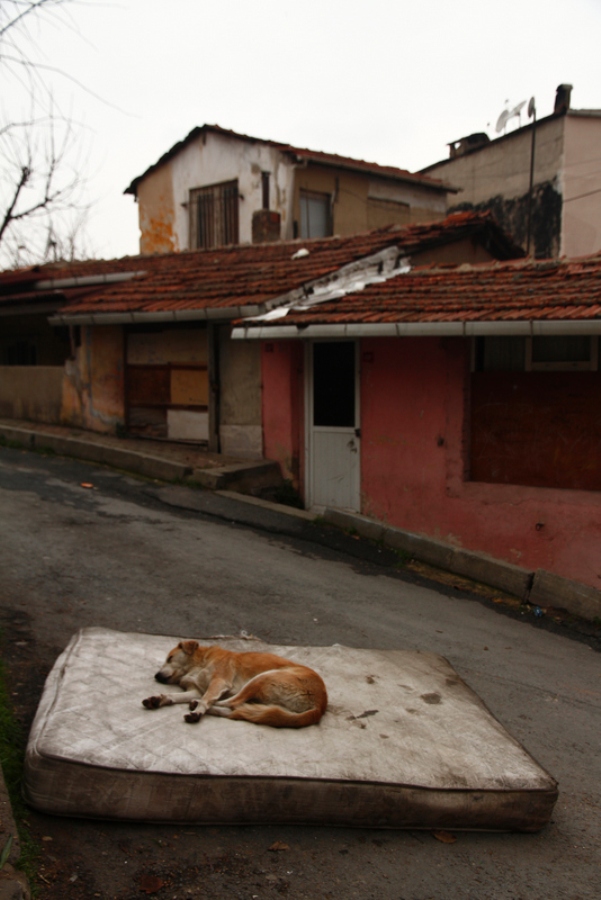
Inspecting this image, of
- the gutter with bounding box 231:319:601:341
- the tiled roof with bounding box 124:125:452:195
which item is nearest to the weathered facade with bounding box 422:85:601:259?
the tiled roof with bounding box 124:125:452:195

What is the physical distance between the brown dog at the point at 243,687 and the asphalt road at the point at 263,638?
1.80ft

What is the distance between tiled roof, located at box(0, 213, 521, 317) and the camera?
40.5ft

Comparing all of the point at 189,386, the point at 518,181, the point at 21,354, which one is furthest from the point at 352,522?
the point at 518,181

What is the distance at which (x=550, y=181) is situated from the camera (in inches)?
762

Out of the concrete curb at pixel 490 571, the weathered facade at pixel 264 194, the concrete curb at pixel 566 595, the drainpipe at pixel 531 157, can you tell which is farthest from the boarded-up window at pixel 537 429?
the drainpipe at pixel 531 157

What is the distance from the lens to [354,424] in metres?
11.1

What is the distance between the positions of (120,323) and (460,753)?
37.1 ft

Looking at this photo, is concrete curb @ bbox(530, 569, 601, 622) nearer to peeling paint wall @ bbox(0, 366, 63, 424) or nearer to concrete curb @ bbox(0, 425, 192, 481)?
concrete curb @ bbox(0, 425, 192, 481)

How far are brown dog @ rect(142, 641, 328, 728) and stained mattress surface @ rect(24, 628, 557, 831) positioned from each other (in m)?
0.05

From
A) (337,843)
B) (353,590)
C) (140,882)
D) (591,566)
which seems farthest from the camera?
(591,566)

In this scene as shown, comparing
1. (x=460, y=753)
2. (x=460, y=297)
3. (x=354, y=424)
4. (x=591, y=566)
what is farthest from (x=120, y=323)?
(x=460, y=753)

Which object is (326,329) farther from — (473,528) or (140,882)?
(140,882)

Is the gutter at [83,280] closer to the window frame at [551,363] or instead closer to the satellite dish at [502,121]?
the window frame at [551,363]

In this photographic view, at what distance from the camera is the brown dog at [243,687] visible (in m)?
3.76
